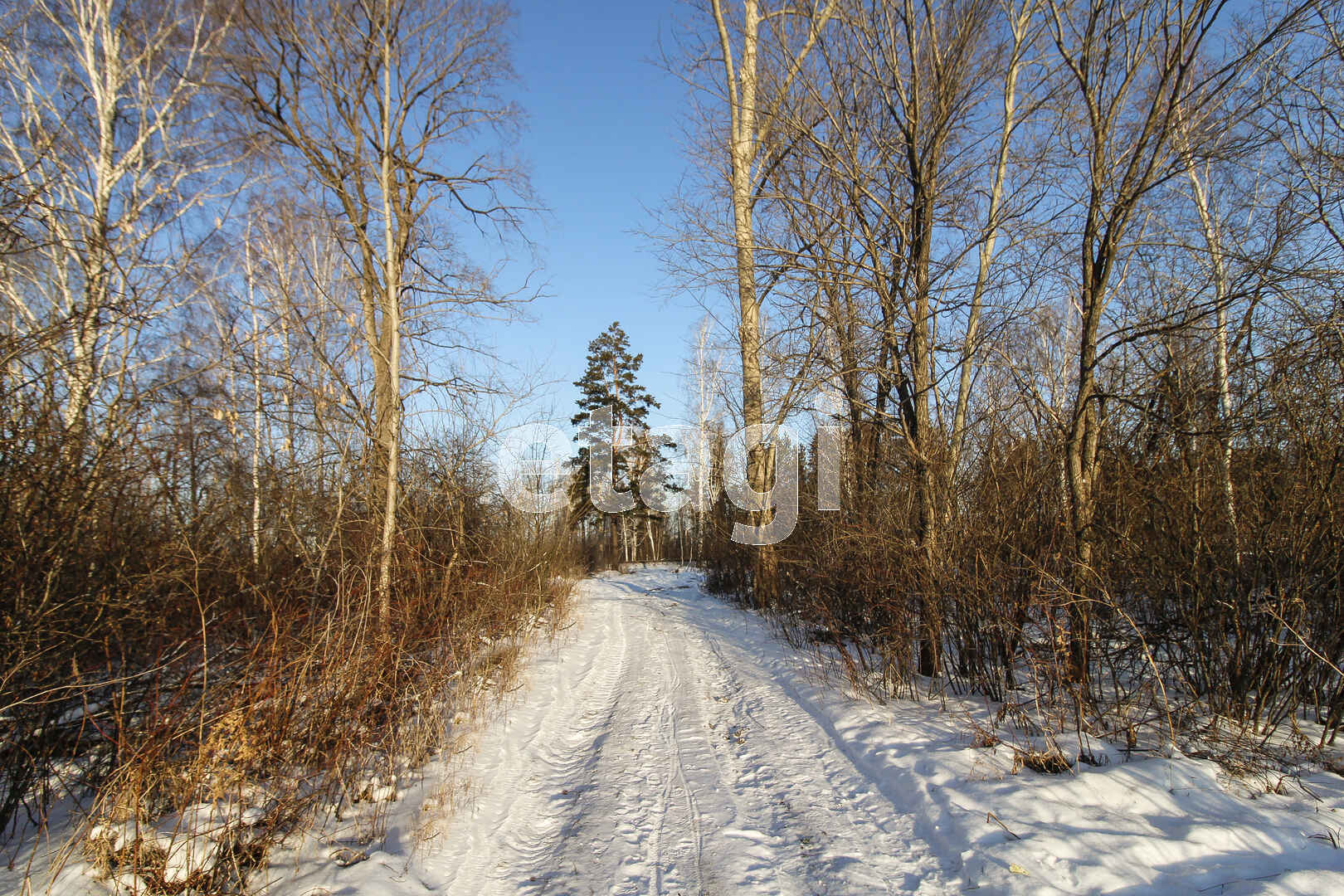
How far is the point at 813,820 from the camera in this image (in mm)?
3457

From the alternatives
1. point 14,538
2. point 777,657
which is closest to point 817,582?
point 777,657

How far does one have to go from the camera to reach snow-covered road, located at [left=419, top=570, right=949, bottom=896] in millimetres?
2945

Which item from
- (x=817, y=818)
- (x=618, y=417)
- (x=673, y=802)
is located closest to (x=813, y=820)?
(x=817, y=818)

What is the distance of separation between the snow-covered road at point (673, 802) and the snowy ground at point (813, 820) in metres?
0.02

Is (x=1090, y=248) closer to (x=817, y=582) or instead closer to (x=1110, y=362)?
(x=1110, y=362)

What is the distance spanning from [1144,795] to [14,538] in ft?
21.0

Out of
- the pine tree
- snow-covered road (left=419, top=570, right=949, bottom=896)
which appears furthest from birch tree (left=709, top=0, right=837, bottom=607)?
the pine tree

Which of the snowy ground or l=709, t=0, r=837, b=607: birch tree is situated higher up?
l=709, t=0, r=837, b=607: birch tree

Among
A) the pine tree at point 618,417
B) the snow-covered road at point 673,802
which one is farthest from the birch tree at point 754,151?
the pine tree at point 618,417

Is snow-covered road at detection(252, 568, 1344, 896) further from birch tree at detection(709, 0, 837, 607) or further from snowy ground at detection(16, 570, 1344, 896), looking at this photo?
birch tree at detection(709, 0, 837, 607)

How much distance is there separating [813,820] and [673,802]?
86cm

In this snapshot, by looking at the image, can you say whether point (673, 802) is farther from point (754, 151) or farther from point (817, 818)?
point (754, 151)

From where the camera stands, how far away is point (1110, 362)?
5016 millimetres

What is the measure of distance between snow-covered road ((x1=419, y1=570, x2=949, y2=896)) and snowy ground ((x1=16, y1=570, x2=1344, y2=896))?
0.02m
